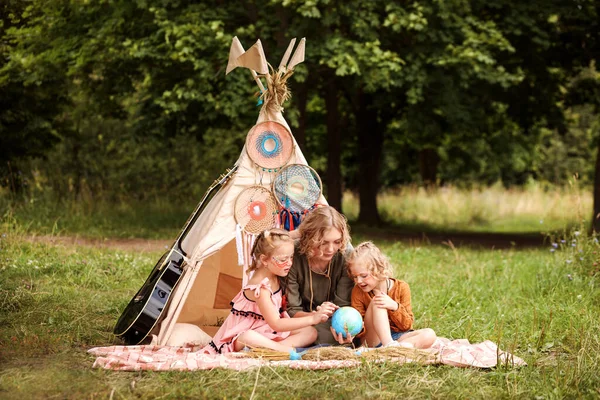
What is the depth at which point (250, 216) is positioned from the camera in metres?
5.45

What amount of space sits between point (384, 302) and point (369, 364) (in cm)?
48

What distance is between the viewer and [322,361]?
439cm

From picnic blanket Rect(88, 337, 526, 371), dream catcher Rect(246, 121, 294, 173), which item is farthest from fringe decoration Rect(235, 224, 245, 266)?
picnic blanket Rect(88, 337, 526, 371)

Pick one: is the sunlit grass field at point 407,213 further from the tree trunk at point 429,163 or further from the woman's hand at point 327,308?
the woman's hand at point 327,308

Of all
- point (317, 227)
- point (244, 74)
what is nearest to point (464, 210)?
point (244, 74)

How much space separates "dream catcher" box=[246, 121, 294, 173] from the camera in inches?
218

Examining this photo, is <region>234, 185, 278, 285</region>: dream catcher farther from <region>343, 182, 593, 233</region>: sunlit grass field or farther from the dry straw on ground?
<region>343, 182, 593, 233</region>: sunlit grass field

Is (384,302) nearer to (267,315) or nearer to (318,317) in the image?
(318,317)

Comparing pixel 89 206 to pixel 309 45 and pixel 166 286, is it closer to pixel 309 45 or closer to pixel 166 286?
pixel 309 45

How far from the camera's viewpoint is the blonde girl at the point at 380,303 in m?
4.70

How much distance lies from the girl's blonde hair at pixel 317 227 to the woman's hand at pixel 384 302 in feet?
1.43

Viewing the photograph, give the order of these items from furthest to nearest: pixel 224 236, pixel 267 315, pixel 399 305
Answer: pixel 224 236 → pixel 399 305 → pixel 267 315

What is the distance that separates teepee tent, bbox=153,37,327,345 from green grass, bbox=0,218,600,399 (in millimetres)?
657

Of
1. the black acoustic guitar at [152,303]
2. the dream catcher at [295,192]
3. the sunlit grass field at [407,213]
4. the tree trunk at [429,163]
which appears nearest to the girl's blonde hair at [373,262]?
the dream catcher at [295,192]
